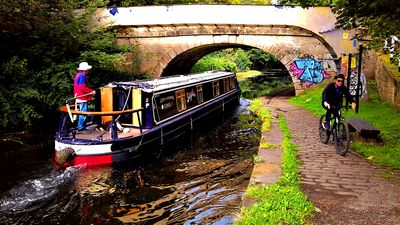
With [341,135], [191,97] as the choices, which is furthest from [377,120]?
[191,97]

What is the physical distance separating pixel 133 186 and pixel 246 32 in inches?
425

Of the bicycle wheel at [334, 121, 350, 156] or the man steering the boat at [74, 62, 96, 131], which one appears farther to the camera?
the man steering the boat at [74, 62, 96, 131]

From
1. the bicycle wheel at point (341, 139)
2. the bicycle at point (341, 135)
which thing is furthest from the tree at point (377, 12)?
the bicycle wheel at point (341, 139)

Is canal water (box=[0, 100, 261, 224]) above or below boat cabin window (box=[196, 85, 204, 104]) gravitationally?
below

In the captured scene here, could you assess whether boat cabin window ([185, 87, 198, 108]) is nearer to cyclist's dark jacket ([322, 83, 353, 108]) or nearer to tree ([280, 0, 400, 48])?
cyclist's dark jacket ([322, 83, 353, 108])

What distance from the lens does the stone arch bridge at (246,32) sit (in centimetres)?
1470

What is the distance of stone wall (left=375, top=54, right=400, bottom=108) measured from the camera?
9.49 metres

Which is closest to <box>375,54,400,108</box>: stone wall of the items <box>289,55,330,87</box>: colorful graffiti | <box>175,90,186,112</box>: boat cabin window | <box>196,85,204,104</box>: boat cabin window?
<box>289,55,330,87</box>: colorful graffiti

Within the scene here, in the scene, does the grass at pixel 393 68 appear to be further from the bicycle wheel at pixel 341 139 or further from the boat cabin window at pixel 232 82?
the boat cabin window at pixel 232 82

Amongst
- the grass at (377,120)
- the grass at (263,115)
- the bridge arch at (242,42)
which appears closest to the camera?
the grass at (377,120)

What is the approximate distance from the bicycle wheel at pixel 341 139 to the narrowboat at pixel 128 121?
12.2ft

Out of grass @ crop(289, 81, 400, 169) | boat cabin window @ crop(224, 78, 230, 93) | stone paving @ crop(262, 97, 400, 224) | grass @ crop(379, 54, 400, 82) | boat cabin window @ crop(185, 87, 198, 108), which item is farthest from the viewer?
boat cabin window @ crop(224, 78, 230, 93)

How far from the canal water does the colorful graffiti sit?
7.33 m

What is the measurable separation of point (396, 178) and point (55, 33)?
10.7 metres
